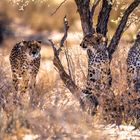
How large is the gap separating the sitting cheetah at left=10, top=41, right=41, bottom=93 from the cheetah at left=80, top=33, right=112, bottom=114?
0.95m

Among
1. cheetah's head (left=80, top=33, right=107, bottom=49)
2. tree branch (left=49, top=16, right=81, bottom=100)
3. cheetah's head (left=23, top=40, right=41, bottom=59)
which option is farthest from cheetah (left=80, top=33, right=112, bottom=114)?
cheetah's head (left=23, top=40, right=41, bottom=59)

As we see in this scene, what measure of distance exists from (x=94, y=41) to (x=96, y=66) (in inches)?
15.2

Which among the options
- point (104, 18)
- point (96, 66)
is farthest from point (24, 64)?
point (104, 18)

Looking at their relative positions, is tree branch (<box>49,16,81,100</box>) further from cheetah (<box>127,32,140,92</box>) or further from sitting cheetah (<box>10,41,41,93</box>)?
cheetah (<box>127,32,140,92</box>)

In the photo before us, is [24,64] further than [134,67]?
Yes

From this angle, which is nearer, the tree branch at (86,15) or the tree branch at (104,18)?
the tree branch at (86,15)

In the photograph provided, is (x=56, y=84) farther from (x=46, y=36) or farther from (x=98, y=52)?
(x=46, y=36)

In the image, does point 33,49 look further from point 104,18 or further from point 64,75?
point 104,18

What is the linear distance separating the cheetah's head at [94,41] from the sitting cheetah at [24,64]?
1006mm

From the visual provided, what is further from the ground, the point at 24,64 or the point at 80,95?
the point at 24,64

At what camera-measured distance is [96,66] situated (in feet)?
35.4

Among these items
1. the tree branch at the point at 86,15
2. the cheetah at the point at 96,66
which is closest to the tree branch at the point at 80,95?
the cheetah at the point at 96,66

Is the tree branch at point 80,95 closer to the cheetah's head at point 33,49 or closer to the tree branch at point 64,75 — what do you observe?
the tree branch at point 64,75

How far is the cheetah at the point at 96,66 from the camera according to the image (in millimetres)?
10547
